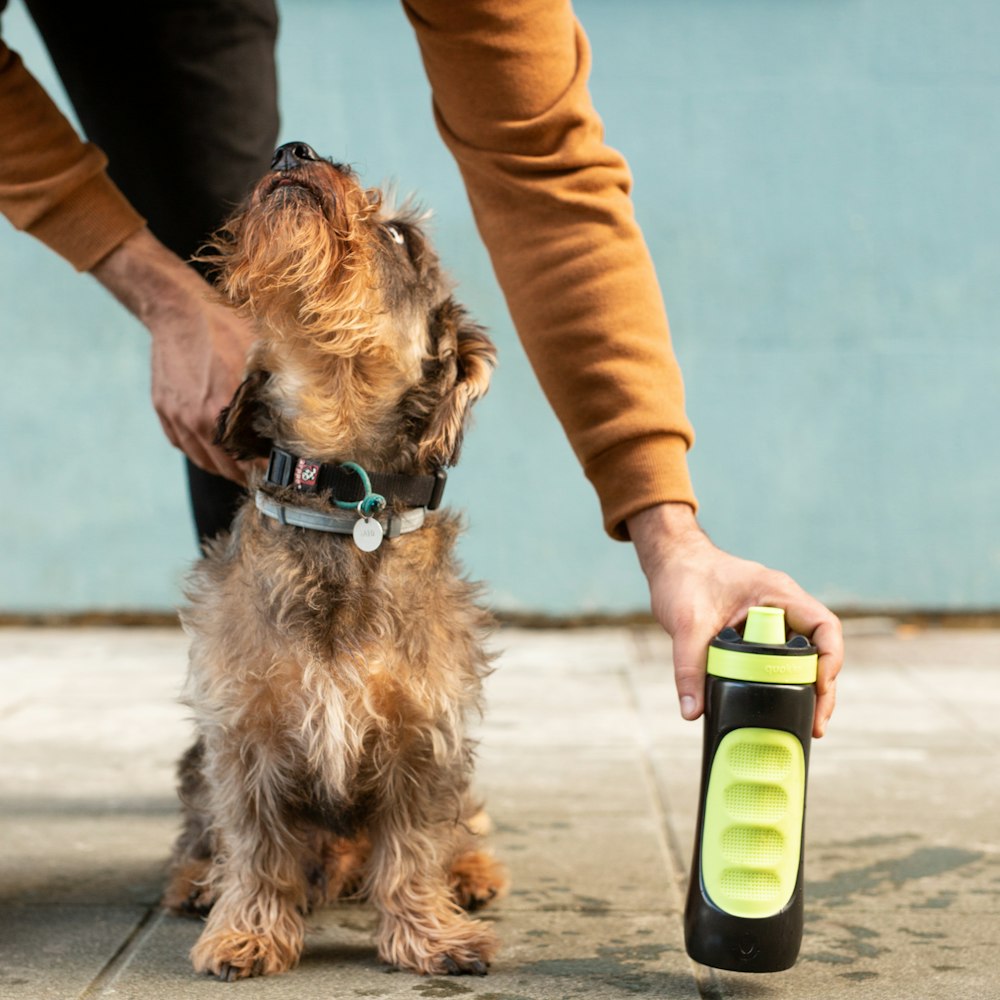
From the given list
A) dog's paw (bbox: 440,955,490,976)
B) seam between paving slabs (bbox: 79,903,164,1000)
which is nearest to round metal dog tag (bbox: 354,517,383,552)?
dog's paw (bbox: 440,955,490,976)

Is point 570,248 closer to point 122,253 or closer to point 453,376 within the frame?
point 453,376

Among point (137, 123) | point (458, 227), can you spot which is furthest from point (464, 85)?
point (458, 227)

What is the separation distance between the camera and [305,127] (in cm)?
613

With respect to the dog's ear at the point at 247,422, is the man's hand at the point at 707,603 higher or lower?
lower

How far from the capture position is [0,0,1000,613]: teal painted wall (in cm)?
604

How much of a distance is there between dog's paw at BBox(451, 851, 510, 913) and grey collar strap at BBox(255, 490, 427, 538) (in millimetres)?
709

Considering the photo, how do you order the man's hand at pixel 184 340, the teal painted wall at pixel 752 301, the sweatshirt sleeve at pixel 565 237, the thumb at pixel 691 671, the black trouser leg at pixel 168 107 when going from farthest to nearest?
the teal painted wall at pixel 752 301 < the black trouser leg at pixel 168 107 < the man's hand at pixel 184 340 < the sweatshirt sleeve at pixel 565 237 < the thumb at pixel 691 671

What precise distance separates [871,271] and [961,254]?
410 mm

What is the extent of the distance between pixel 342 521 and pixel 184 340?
582 millimetres

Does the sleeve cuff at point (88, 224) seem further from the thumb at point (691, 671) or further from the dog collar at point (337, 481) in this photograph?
the thumb at point (691, 671)

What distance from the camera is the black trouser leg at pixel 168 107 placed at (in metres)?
2.96

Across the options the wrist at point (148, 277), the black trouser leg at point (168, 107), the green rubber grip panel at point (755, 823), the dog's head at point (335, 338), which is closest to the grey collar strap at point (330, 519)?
the dog's head at point (335, 338)

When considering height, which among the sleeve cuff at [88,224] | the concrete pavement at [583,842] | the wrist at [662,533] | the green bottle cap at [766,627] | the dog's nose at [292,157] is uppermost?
the dog's nose at [292,157]

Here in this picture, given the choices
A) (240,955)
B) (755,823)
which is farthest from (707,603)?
(240,955)
